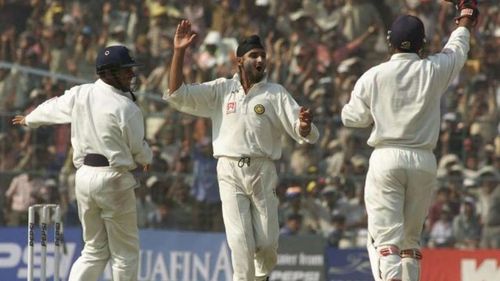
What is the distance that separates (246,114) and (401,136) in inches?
65.9

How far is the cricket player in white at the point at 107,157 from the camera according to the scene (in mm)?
12883

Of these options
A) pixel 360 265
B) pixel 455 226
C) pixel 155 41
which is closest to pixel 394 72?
pixel 360 265

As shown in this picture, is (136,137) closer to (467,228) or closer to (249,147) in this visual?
(249,147)

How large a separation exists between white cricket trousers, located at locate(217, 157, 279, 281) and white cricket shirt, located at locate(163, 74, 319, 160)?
128 mm

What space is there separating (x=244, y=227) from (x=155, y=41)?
10.3 meters

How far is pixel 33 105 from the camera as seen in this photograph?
21.5 metres

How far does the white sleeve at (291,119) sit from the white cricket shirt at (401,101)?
29.6 inches

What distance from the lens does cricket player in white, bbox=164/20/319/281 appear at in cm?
1338

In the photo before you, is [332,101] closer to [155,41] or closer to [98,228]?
[155,41]

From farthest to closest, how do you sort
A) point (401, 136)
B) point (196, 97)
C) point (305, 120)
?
point (196, 97), point (305, 120), point (401, 136)

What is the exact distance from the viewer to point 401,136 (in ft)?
40.7

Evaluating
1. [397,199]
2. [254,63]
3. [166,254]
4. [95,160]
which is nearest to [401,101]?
[397,199]

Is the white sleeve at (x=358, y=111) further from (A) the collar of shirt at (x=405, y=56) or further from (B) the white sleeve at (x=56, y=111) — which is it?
(B) the white sleeve at (x=56, y=111)

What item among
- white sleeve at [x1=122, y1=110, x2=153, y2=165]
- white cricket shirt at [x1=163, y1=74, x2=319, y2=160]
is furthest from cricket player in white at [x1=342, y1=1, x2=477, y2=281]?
white sleeve at [x1=122, y1=110, x2=153, y2=165]
